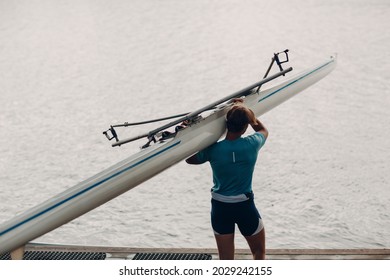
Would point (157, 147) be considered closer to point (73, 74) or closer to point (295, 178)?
point (295, 178)

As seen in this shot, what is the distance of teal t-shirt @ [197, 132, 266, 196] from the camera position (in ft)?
14.2

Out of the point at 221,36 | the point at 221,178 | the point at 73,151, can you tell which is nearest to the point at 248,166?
the point at 221,178

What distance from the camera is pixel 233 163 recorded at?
433 cm

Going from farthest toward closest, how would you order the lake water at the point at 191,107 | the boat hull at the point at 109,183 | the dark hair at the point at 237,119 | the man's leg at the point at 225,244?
the lake water at the point at 191,107
the man's leg at the point at 225,244
the boat hull at the point at 109,183
the dark hair at the point at 237,119

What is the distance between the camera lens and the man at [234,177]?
14.2 feet

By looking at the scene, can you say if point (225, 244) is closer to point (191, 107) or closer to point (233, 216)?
point (233, 216)

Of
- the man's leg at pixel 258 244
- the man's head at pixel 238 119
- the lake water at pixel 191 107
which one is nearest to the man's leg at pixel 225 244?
the man's leg at pixel 258 244

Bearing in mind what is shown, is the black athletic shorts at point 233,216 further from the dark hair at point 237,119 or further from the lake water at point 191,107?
the lake water at point 191,107

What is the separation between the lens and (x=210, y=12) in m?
22.0

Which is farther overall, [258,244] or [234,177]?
[258,244]

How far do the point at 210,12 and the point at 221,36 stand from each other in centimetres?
368

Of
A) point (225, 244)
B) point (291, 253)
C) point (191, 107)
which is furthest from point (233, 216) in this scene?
point (191, 107)

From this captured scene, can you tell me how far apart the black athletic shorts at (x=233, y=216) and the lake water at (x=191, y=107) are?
3206 millimetres

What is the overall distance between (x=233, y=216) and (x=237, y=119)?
722mm
